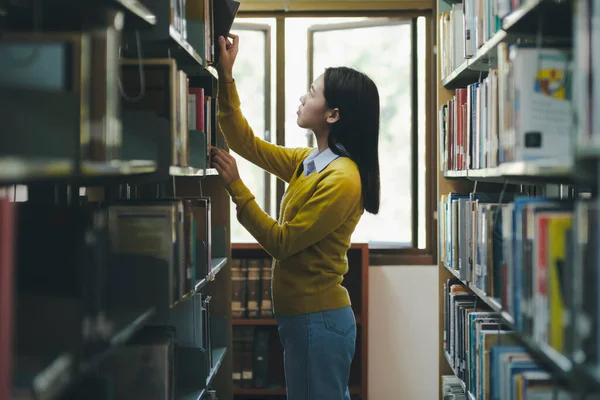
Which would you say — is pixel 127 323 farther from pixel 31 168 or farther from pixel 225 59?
pixel 225 59

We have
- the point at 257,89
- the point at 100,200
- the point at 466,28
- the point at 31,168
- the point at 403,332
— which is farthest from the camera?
Result: the point at 257,89

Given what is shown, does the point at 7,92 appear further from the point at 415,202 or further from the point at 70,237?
the point at 415,202

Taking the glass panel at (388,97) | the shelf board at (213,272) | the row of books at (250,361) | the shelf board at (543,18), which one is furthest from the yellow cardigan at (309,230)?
the glass panel at (388,97)

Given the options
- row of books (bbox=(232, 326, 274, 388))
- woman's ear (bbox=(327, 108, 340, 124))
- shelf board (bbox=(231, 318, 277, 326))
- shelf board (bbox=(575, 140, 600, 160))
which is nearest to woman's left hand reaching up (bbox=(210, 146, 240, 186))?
woman's ear (bbox=(327, 108, 340, 124))

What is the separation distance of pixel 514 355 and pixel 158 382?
0.93 meters

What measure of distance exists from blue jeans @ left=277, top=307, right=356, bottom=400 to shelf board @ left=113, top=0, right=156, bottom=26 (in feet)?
3.40

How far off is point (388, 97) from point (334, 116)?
164 centimetres

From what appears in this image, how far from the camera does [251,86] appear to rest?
3746mm

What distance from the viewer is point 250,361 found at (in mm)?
3480

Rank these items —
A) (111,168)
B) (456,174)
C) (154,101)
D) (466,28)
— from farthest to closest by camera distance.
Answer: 1. (456,174)
2. (466,28)
3. (154,101)
4. (111,168)

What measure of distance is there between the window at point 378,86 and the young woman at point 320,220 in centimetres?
148

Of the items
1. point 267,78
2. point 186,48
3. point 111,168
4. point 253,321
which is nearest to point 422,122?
point 267,78

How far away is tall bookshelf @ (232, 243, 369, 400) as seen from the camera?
11.2ft

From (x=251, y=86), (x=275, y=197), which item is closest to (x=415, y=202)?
(x=275, y=197)
